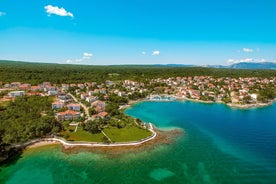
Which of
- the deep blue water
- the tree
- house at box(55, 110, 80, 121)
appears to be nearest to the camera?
the deep blue water

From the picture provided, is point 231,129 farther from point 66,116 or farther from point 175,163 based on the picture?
point 66,116

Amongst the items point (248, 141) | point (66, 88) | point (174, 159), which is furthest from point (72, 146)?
point (66, 88)

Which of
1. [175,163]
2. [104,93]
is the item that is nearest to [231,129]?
[175,163]

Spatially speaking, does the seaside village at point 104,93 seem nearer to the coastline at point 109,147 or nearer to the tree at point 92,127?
the tree at point 92,127

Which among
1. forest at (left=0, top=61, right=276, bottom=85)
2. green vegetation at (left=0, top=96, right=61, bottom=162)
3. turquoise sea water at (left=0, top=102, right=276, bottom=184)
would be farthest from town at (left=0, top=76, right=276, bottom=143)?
forest at (left=0, top=61, right=276, bottom=85)

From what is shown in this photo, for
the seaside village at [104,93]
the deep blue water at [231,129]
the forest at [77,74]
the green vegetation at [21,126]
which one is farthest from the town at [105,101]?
the forest at [77,74]

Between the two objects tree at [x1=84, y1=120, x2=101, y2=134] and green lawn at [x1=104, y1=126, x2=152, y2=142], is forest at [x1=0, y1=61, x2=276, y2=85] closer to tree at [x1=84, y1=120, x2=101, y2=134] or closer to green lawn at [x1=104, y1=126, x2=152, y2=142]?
tree at [x1=84, y1=120, x2=101, y2=134]
